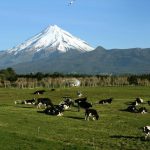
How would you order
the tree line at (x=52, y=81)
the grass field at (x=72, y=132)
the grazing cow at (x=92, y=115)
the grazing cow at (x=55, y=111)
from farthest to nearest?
1. the tree line at (x=52, y=81)
2. the grazing cow at (x=55, y=111)
3. the grazing cow at (x=92, y=115)
4. the grass field at (x=72, y=132)

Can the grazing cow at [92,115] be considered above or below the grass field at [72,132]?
above

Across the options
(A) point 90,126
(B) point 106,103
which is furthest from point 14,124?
(B) point 106,103

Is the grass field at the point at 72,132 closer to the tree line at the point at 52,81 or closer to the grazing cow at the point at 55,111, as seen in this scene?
the grazing cow at the point at 55,111

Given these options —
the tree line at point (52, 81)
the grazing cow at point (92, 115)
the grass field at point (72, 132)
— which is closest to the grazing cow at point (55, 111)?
the grass field at point (72, 132)

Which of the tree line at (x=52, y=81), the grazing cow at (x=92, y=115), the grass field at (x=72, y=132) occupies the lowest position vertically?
the grass field at (x=72, y=132)

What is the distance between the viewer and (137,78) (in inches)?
5364

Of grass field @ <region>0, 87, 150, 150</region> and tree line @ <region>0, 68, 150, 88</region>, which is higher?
tree line @ <region>0, 68, 150, 88</region>

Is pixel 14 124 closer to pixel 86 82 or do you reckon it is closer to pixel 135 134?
pixel 135 134

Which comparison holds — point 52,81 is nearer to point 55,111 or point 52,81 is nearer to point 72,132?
point 55,111

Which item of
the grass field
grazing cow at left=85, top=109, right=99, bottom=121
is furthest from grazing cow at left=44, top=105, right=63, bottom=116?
grazing cow at left=85, top=109, right=99, bottom=121

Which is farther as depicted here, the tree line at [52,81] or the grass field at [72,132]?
the tree line at [52,81]

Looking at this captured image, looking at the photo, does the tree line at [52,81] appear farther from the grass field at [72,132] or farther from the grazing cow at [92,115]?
the grazing cow at [92,115]

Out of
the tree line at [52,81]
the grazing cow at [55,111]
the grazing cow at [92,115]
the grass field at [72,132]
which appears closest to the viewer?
the grass field at [72,132]

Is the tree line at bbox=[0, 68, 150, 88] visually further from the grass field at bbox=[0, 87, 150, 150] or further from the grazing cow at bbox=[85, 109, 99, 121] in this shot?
the grazing cow at bbox=[85, 109, 99, 121]
